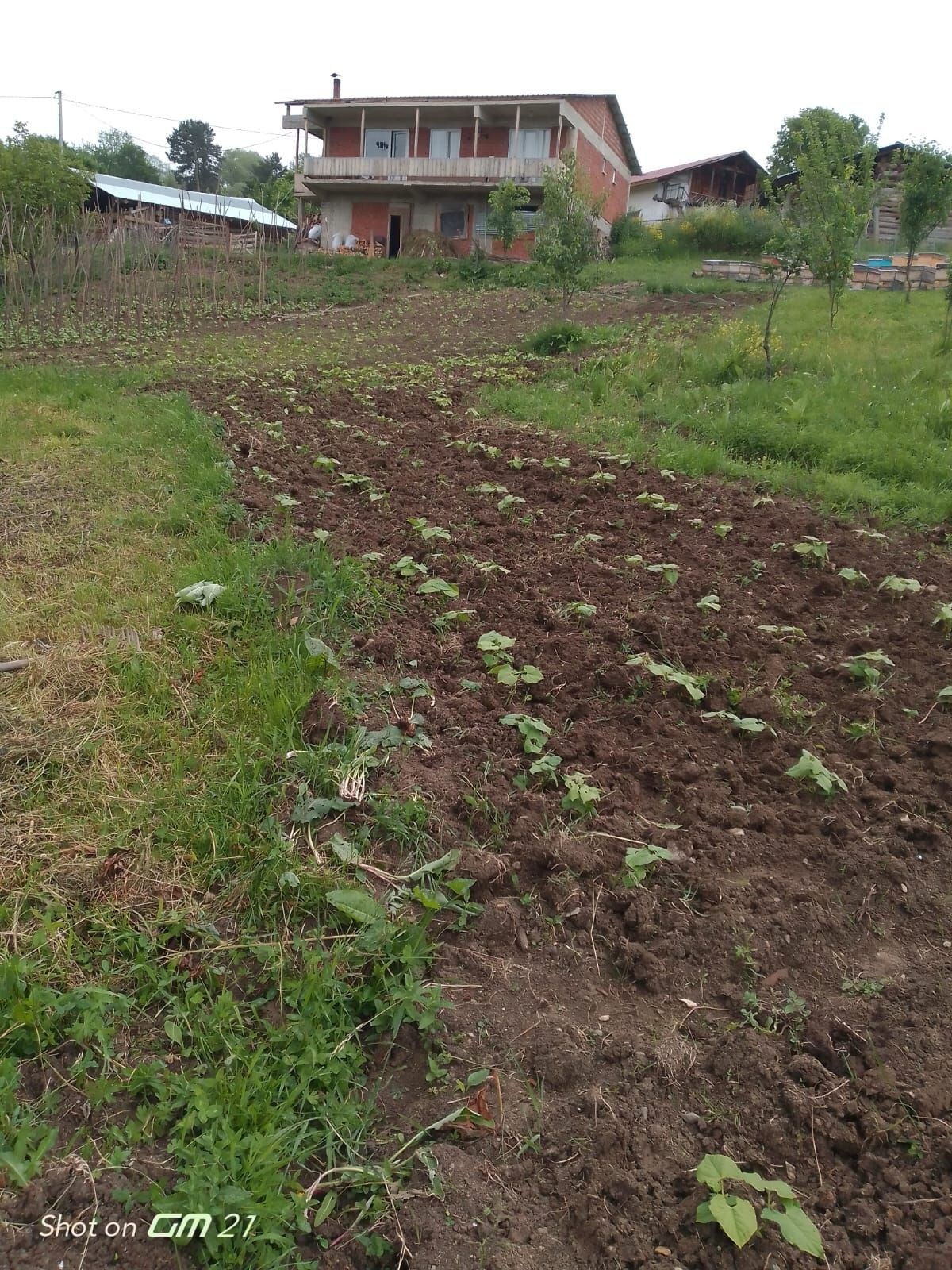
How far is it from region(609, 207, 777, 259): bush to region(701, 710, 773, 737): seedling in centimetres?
2913

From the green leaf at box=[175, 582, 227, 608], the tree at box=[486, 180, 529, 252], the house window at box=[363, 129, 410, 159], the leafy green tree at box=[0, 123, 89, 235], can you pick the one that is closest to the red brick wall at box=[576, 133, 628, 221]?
the tree at box=[486, 180, 529, 252]

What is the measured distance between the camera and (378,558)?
4.80m

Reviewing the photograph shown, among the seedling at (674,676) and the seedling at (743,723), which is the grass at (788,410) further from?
the seedling at (743,723)

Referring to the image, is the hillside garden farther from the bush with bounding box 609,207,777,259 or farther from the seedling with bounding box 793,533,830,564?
the bush with bounding box 609,207,777,259

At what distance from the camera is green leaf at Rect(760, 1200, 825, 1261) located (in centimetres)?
163

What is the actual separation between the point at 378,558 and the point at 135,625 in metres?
1.42

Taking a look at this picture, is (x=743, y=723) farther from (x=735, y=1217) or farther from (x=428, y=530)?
(x=428, y=530)

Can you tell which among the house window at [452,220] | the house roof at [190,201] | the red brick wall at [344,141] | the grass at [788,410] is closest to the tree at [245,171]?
the house roof at [190,201]

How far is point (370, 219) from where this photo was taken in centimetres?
3247

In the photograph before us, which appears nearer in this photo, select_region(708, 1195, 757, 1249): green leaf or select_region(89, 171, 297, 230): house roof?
select_region(708, 1195, 757, 1249): green leaf

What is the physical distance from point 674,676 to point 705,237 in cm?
3019

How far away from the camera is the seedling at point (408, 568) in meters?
4.65

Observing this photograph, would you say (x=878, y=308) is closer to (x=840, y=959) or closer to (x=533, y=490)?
(x=533, y=490)

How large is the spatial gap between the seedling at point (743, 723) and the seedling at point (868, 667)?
27.8 inches
